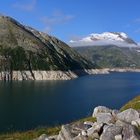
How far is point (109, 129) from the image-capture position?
27.3 meters

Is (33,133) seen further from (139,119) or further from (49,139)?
(139,119)

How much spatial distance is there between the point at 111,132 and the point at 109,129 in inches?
14.5

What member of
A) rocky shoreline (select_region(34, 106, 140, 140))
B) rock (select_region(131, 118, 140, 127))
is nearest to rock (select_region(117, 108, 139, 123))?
rocky shoreline (select_region(34, 106, 140, 140))

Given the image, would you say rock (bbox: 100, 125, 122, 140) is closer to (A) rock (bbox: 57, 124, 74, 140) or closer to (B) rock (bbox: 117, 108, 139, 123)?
(B) rock (bbox: 117, 108, 139, 123)

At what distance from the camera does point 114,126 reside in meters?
27.5

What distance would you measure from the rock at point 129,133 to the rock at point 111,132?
42 centimetres

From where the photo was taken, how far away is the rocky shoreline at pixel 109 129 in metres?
26.7

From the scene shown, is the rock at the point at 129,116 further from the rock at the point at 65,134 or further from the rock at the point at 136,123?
the rock at the point at 65,134

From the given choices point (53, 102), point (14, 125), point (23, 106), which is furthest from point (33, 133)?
point (53, 102)

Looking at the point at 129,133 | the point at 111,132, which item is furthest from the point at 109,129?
the point at 129,133

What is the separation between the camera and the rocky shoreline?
26.7m

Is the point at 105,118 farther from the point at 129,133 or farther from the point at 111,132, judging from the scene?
the point at 129,133

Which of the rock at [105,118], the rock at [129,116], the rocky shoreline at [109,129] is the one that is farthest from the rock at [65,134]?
the rock at [129,116]

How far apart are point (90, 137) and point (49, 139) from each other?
3.94m
